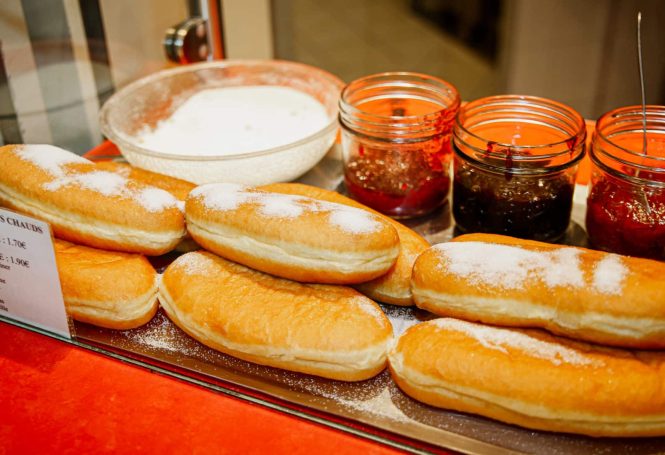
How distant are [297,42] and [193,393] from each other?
4.89m

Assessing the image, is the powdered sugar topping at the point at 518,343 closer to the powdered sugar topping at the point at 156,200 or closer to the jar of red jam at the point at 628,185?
the jar of red jam at the point at 628,185

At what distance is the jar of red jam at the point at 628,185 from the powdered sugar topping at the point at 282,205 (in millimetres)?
475

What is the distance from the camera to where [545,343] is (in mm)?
1045

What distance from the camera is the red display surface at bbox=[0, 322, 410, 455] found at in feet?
3.46

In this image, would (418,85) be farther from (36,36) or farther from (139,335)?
(36,36)

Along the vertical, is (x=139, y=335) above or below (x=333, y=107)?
below

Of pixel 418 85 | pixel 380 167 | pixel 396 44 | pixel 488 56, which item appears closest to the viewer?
pixel 380 167

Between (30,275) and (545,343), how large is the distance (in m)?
0.93

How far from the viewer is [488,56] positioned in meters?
4.94

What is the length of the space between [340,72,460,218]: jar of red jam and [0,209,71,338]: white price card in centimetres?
70

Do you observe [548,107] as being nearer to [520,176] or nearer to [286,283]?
[520,176]

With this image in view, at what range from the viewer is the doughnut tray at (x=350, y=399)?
100 cm

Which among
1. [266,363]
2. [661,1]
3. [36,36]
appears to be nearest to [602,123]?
[266,363]

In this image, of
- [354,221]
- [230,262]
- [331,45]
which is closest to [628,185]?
[354,221]
